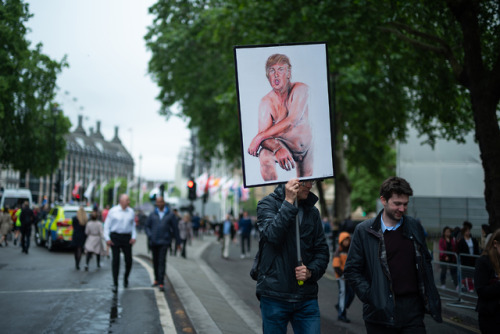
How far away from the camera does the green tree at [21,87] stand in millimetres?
21528

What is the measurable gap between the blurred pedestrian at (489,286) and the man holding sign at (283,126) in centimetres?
169

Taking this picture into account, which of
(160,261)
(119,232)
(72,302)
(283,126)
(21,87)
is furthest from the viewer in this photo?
(21,87)

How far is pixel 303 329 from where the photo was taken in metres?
4.56

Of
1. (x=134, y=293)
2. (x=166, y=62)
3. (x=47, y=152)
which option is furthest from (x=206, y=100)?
(x=134, y=293)

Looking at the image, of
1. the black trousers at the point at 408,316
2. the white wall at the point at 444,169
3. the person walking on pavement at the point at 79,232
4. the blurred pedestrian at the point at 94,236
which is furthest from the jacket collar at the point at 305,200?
the white wall at the point at 444,169

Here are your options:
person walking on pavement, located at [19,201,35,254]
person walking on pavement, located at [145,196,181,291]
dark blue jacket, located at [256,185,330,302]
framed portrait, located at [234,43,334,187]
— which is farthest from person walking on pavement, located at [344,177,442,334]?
person walking on pavement, located at [19,201,35,254]

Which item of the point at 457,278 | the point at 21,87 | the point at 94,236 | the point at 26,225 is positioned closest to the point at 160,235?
the point at 94,236

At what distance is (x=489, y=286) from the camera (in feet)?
16.9

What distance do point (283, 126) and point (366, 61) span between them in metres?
14.5

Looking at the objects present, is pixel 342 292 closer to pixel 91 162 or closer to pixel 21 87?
pixel 21 87

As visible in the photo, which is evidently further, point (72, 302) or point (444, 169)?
point (444, 169)

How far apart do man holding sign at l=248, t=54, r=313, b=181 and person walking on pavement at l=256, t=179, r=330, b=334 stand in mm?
184

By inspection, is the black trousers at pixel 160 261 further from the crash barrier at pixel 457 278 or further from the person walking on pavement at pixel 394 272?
the person walking on pavement at pixel 394 272

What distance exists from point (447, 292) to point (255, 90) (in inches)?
370
